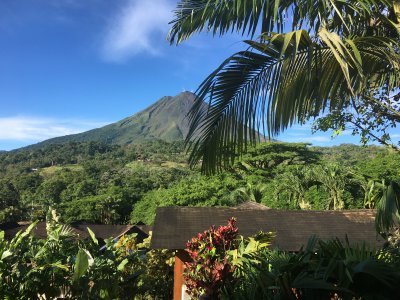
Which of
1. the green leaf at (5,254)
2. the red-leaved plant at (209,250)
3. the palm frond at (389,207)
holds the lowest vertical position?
the red-leaved plant at (209,250)

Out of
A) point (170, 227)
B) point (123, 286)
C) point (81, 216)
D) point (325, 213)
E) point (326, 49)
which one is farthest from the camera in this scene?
point (81, 216)

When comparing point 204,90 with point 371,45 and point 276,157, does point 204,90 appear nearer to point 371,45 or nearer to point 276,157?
point 371,45

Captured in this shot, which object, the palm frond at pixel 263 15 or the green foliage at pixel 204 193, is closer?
the palm frond at pixel 263 15

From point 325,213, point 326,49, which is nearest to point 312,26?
point 326,49

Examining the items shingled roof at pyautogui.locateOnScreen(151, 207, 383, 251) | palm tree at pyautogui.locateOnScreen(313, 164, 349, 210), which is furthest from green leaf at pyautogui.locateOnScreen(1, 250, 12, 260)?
palm tree at pyautogui.locateOnScreen(313, 164, 349, 210)

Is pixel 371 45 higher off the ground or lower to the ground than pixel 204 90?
higher

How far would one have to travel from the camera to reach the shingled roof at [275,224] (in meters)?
10.3

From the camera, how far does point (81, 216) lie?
48906mm

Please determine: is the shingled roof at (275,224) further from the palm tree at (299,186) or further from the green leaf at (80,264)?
the palm tree at (299,186)

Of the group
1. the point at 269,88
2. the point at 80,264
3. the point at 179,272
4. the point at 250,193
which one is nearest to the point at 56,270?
the point at 80,264

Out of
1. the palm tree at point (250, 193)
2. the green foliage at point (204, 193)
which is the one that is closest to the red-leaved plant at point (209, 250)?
the palm tree at point (250, 193)

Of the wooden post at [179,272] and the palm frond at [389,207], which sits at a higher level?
the palm frond at [389,207]

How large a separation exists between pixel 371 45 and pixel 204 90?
1376mm

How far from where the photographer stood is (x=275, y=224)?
1168cm
